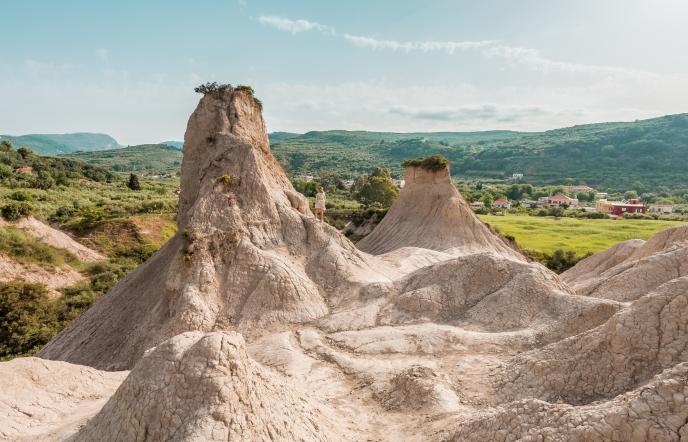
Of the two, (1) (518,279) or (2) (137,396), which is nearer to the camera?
(2) (137,396)

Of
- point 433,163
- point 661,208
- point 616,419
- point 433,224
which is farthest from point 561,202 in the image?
point 616,419

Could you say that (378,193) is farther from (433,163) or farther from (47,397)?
(47,397)

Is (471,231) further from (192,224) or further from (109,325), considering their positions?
(109,325)

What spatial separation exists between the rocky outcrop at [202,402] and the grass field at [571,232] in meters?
42.9

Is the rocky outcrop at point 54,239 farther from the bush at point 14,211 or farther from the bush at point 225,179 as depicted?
the bush at point 225,179

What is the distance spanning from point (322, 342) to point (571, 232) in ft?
173

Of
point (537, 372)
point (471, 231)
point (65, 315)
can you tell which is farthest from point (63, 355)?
point (471, 231)

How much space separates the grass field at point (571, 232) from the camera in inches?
1975

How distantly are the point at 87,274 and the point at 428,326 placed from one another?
1308 inches

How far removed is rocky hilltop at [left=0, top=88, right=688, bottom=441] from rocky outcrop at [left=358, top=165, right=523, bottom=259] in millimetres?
9777

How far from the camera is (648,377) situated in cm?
1009

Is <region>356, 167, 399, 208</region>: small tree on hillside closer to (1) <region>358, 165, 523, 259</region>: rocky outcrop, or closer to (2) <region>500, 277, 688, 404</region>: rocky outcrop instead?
(1) <region>358, 165, 523, 259</region>: rocky outcrop

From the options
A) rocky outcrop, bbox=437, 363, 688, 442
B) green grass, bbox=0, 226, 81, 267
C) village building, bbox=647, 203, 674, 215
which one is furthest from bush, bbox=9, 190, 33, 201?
village building, bbox=647, 203, 674, 215

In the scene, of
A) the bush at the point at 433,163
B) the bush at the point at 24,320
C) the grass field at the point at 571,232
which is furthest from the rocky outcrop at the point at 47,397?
the grass field at the point at 571,232
